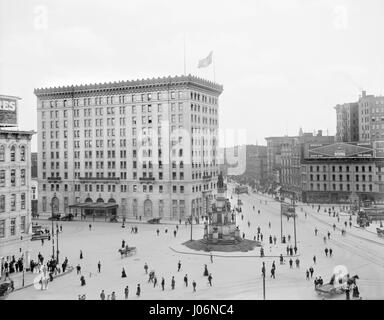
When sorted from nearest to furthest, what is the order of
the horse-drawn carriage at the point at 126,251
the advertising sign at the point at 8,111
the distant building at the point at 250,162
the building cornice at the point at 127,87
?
the advertising sign at the point at 8,111, the horse-drawn carriage at the point at 126,251, the building cornice at the point at 127,87, the distant building at the point at 250,162

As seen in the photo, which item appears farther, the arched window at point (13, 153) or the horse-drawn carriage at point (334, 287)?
the arched window at point (13, 153)

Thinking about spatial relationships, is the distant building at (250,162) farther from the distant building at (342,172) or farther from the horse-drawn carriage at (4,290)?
the horse-drawn carriage at (4,290)

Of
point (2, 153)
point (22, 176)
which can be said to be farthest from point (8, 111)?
point (22, 176)

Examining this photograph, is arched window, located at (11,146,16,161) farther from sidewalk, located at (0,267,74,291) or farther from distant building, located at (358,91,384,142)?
distant building, located at (358,91,384,142)

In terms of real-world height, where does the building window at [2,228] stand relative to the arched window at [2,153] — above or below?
below

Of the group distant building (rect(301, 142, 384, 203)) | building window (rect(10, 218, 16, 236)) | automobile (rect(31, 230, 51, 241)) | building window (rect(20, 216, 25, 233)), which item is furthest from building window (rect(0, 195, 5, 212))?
distant building (rect(301, 142, 384, 203))

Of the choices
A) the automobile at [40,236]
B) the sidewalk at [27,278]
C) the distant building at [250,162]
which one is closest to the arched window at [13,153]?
the sidewalk at [27,278]

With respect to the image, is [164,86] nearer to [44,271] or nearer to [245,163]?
[44,271]

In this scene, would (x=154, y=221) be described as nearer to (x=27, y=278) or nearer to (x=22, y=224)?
(x=22, y=224)
